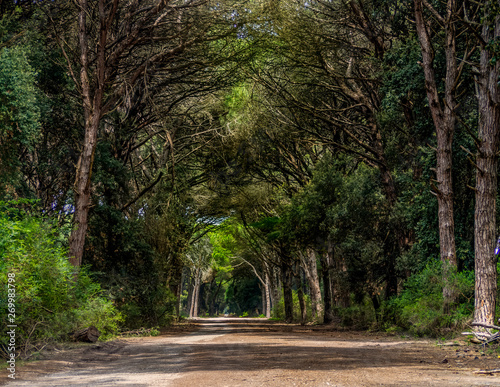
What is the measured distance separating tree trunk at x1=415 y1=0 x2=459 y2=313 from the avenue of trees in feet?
0.20

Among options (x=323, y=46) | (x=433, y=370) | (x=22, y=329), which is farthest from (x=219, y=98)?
(x=433, y=370)

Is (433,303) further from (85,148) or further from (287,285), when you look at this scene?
(287,285)

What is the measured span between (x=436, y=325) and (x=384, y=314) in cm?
600

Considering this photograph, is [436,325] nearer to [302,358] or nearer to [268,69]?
[302,358]

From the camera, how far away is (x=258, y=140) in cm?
2864

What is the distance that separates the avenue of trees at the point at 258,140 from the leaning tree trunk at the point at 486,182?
5 cm

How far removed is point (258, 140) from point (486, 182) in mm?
15739

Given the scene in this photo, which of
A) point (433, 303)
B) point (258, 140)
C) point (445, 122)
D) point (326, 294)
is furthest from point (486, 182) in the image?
point (326, 294)

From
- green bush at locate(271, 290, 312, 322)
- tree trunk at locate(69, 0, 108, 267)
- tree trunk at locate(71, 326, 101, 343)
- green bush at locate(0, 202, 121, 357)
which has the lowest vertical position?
green bush at locate(271, 290, 312, 322)

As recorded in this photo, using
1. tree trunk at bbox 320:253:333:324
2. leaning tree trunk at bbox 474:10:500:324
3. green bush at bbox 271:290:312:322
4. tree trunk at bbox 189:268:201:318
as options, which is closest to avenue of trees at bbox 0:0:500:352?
leaning tree trunk at bbox 474:10:500:324

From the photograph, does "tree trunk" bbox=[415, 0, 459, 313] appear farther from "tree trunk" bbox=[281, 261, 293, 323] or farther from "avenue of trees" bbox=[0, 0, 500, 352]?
"tree trunk" bbox=[281, 261, 293, 323]

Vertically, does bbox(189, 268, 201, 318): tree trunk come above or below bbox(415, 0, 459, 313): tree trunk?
below

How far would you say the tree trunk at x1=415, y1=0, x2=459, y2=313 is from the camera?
16500 mm

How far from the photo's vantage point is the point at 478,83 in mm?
15000
